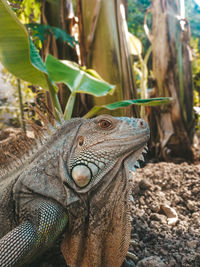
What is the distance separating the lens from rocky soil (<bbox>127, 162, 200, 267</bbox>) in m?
1.71

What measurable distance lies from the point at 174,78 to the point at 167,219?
9.11 ft

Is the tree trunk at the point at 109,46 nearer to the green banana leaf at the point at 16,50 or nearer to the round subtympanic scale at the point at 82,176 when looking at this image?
the green banana leaf at the point at 16,50

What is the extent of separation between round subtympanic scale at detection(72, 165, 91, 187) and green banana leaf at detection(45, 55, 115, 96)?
4.37 feet

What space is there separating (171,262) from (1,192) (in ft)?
3.75

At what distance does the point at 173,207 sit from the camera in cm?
248

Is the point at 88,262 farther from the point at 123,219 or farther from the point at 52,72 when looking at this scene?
the point at 52,72

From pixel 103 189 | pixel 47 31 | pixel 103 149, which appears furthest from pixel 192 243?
pixel 47 31

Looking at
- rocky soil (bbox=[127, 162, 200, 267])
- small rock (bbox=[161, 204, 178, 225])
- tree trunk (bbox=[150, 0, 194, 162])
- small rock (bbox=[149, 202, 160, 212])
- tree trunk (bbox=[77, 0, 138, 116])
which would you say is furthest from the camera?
tree trunk (bbox=[150, 0, 194, 162])

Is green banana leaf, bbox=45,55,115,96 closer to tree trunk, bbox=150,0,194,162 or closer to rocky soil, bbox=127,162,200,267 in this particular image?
rocky soil, bbox=127,162,200,267

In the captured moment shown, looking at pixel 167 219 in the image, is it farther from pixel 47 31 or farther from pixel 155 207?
pixel 47 31

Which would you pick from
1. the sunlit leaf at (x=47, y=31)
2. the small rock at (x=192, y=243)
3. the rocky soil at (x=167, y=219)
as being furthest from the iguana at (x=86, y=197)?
the sunlit leaf at (x=47, y=31)

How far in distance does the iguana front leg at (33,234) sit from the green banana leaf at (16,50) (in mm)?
1343

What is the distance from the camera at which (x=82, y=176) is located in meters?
1.40

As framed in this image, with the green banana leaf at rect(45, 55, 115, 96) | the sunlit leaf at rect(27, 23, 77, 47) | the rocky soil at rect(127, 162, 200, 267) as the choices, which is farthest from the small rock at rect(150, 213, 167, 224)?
the sunlit leaf at rect(27, 23, 77, 47)
